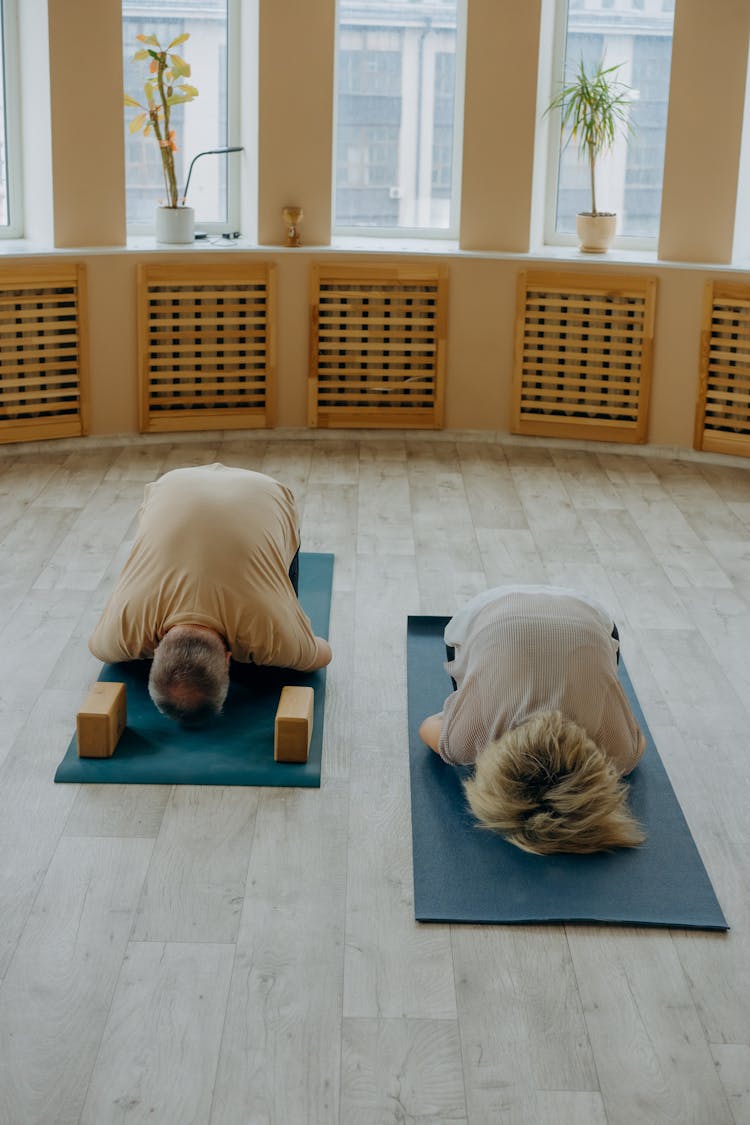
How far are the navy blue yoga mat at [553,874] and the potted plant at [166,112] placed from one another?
148 inches

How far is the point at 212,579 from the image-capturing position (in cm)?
353

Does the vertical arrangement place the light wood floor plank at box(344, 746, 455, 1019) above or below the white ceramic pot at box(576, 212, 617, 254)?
below

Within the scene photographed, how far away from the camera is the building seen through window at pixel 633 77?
6.50 metres

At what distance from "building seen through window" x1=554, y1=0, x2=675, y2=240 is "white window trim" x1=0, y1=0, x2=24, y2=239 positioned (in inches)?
104

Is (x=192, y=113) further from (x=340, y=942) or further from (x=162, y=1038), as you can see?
(x=162, y=1038)

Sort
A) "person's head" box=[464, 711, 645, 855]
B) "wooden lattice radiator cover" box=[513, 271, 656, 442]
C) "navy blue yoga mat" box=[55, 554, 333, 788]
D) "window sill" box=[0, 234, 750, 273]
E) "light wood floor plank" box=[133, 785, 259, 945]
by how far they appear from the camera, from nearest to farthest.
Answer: "light wood floor plank" box=[133, 785, 259, 945]
"person's head" box=[464, 711, 645, 855]
"navy blue yoga mat" box=[55, 554, 333, 788]
"window sill" box=[0, 234, 750, 273]
"wooden lattice radiator cover" box=[513, 271, 656, 442]

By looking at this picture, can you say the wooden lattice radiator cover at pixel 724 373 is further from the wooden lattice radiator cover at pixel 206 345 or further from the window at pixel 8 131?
the window at pixel 8 131

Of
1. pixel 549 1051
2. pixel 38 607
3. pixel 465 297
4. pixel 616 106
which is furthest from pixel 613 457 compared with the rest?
pixel 549 1051

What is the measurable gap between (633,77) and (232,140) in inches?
78.4

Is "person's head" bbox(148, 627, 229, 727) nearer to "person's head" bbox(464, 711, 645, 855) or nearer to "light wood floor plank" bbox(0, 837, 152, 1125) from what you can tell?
"light wood floor plank" bbox(0, 837, 152, 1125)

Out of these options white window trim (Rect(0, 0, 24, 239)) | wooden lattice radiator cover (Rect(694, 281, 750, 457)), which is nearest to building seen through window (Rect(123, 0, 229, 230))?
white window trim (Rect(0, 0, 24, 239))

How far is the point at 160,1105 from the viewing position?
228 centimetres

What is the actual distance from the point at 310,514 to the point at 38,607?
1402 mm

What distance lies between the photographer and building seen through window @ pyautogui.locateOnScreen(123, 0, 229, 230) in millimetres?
6402
